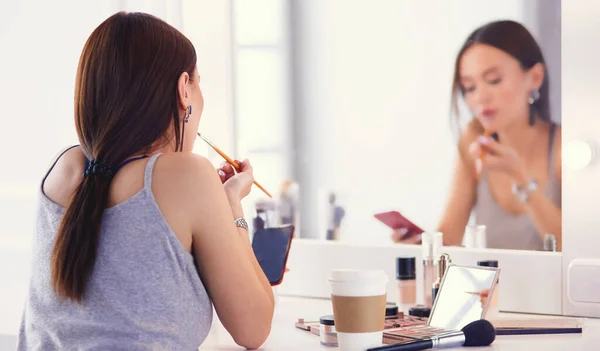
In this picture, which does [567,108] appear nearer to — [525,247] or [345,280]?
[525,247]

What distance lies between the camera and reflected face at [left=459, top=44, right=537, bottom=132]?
1.65 metres

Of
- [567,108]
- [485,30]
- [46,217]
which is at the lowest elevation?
[46,217]

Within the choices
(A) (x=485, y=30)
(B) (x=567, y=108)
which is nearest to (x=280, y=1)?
(A) (x=485, y=30)

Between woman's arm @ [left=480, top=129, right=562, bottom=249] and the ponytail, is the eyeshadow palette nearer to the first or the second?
woman's arm @ [left=480, top=129, right=562, bottom=249]

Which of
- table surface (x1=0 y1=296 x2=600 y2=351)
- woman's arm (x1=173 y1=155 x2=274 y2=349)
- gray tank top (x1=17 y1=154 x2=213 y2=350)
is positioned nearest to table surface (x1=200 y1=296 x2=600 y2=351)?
table surface (x1=0 y1=296 x2=600 y2=351)

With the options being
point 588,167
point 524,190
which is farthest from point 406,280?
point 588,167

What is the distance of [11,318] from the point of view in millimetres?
1860

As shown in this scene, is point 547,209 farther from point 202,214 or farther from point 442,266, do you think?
point 202,214

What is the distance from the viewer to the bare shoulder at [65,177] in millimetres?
1209

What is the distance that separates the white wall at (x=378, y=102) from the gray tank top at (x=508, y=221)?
87 millimetres

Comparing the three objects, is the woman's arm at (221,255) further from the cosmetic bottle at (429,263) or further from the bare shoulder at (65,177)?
the cosmetic bottle at (429,263)

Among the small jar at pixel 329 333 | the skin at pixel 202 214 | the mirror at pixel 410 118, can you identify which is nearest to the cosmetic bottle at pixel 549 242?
the mirror at pixel 410 118

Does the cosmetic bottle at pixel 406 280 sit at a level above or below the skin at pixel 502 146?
below

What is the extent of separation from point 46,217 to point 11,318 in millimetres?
750
